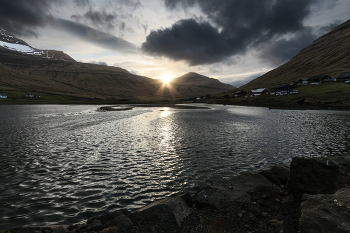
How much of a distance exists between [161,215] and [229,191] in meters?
5.33

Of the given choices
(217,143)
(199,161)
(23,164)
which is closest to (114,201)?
(199,161)

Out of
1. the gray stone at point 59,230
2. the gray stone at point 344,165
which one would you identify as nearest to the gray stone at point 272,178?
the gray stone at point 344,165

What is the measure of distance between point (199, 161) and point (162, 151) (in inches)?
259

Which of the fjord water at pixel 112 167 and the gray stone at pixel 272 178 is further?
the gray stone at pixel 272 178

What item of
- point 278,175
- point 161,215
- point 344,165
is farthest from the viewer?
point 344,165

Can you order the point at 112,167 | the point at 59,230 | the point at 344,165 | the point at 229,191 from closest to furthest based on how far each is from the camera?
the point at 59,230
the point at 229,191
the point at 344,165
the point at 112,167

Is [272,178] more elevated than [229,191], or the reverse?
[272,178]

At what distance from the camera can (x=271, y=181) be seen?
1408 centimetres

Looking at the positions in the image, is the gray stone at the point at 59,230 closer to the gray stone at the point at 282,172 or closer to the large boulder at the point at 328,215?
the large boulder at the point at 328,215

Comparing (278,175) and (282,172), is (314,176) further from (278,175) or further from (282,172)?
(278,175)

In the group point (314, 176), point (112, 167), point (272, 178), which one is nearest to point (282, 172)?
point (272, 178)

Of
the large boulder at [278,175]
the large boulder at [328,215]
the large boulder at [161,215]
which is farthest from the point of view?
the large boulder at [278,175]

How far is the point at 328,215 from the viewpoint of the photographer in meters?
7.06

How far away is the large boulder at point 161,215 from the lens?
30.5 feet
